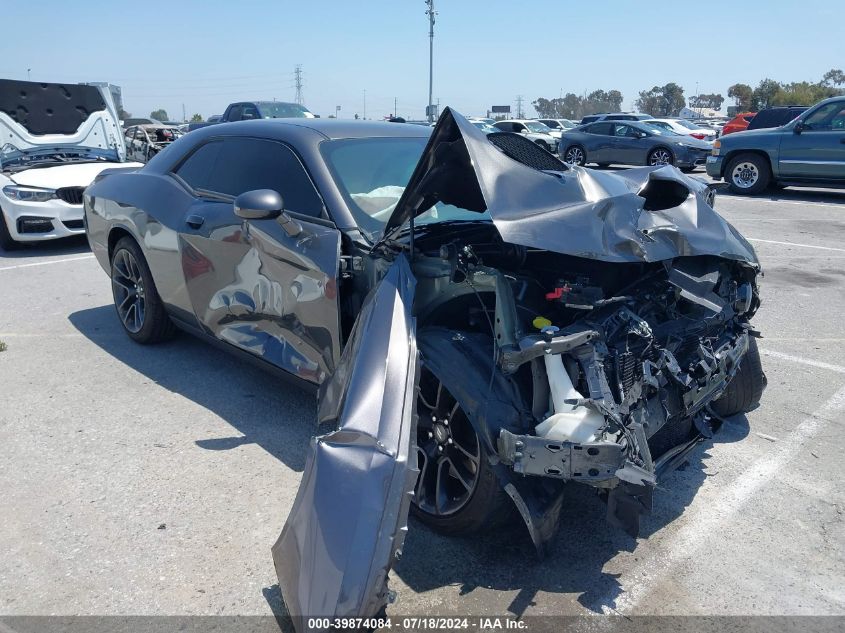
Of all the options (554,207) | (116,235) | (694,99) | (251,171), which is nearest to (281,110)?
(116,235)

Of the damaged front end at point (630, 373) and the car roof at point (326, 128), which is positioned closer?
the damaged front end at point (630, 373)

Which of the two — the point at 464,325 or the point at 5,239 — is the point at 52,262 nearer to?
the point at 5,239

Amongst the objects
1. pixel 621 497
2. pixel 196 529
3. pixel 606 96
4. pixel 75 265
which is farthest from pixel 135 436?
pixel 606 96

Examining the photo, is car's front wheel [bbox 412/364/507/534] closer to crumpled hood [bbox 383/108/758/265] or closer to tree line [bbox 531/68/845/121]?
crumpled hood [bbox 383/108/758/265]

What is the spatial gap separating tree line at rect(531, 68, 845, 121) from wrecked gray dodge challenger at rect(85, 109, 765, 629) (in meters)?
47.0

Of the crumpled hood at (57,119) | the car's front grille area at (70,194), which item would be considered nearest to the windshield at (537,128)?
the crumpled hood at (57,119)

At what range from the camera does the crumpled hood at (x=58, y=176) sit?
838cm

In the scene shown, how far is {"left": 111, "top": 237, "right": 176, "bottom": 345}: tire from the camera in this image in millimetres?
4848

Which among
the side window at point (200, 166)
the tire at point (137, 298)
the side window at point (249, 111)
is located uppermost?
the side window at point (200, 166)

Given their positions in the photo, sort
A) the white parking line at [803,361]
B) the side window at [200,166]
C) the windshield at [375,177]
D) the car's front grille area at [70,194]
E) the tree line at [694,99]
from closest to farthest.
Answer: the windshield at [375,177] < the side window at [200,166] < the white parking line at [803,361] < the car's front grille area at [70,194] < the tree line at [694,99]

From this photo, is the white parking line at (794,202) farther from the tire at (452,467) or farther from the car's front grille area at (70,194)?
the tire at (452,467)

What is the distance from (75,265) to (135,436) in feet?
16.7

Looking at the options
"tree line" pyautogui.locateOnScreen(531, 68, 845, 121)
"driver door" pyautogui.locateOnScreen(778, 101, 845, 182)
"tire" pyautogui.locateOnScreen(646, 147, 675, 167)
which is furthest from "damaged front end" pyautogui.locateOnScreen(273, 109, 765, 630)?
"tree line" pyautogui.locateOnScreen(531, 68, 845, 121)

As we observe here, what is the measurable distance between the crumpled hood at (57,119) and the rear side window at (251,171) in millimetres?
5633
